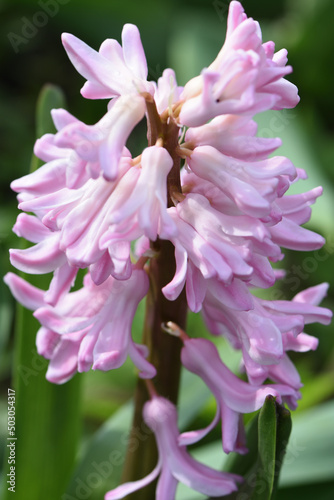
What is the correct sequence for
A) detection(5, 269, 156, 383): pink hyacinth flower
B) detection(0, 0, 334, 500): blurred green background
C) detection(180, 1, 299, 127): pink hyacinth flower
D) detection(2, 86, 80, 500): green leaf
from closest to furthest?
detection(180, 1, 299, 127): pink hyacinth flower < detection(5, 269, 156, 383): pink hyacinth flower < detection(2, 86, 80, 500): green leaf < detection(0, 0, 334, 500): blurred green background

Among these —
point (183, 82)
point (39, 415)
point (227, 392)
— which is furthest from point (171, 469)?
point (183, 82)

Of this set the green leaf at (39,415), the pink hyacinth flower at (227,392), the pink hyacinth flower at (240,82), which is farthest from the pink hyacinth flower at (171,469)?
the pink hyacinth flower at (240,82)

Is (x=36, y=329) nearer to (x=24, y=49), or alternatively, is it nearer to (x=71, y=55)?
(x=71, y=55)

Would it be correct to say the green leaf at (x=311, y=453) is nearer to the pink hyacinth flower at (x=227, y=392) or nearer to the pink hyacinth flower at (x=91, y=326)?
the pink hyacinth flower at (x=227, y=392)

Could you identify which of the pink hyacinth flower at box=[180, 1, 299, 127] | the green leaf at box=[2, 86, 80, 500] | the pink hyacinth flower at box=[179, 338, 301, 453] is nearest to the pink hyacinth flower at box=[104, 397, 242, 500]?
the pink hyacinth flower at box=[179, 338, 301, 453]

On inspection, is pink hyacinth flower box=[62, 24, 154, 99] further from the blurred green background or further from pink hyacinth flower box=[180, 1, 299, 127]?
the blurred green background

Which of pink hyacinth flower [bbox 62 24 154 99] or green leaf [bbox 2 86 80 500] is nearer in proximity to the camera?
pink hyacinth flower [bbox 62 24 154 99]

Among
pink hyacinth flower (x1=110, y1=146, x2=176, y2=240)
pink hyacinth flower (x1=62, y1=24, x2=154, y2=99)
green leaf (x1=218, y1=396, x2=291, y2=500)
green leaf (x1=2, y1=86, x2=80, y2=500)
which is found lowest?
green leaf (x1=2, y1=86, x2=80, y2=500)

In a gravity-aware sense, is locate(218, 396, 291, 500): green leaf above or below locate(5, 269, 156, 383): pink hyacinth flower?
below
